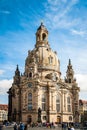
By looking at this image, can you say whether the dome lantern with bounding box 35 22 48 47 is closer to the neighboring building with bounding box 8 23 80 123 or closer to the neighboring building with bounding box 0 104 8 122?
the neighboring building with bounding box 8 23 80 123

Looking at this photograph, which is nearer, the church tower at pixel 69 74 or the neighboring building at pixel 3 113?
the church tower at pixel 69 74

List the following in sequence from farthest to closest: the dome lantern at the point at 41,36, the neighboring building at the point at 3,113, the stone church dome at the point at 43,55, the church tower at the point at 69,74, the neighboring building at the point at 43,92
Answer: the neighboring building at the point at 3,113, the dome lantern at the point at 41,36, the church tower at the point at 69,74, the stone church dome at the point at 43,55, the neighboring building at the point at 43,92

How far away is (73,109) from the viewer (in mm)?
84875

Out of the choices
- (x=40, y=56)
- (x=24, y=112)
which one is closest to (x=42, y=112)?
(x=24, y=112)

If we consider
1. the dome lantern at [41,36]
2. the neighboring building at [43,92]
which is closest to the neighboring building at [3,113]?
the neighboring building at [43,92]

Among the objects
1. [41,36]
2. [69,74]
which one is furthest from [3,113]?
[69,74]

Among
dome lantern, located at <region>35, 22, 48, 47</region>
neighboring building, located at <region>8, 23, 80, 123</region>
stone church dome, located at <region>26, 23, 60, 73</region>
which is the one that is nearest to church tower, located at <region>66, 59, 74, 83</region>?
neighboring building, located at <region>8, 23, 80, 123</region>

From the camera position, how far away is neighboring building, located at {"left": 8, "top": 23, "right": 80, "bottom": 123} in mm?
77562

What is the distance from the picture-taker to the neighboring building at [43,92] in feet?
254

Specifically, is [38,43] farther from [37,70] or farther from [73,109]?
[73,109]

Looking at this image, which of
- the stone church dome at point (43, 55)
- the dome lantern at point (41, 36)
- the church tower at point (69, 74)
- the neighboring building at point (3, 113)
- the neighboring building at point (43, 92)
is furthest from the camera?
the neighboring building at point (3, 113)

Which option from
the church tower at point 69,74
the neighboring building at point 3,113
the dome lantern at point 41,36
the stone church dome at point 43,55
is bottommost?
the neighboring building at point 3,113

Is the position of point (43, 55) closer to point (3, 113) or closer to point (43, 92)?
point (43, 92)

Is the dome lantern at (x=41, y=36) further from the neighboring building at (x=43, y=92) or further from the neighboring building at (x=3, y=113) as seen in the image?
the neighboring building at (x=3, y=113)
